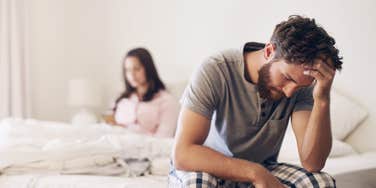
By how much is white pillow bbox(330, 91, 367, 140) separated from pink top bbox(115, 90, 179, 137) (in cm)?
92

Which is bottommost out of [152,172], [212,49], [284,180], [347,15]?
[152,172]

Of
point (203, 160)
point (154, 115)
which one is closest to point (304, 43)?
point (203, 160)

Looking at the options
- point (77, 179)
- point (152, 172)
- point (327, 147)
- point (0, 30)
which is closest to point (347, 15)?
point (327, 147)

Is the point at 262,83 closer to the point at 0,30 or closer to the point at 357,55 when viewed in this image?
the point at 357,55

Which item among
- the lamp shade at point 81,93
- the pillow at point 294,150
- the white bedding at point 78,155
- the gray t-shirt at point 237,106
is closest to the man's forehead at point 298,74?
the gray t-shirt at point 237,106

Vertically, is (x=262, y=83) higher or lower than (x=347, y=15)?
lower

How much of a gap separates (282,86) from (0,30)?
2585 millimetres

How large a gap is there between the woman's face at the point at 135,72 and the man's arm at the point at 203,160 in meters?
1.58

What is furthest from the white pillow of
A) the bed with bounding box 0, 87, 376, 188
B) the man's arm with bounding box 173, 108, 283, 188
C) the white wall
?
the man's arm with bounding box 173, 108, 283, 188

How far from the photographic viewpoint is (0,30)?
11.1 feet

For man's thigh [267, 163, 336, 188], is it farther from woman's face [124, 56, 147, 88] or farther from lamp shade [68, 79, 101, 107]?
lamp shade [68, 79, 101, 107]

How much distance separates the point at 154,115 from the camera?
287 centimetres

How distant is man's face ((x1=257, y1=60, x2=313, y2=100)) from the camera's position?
1.35 m

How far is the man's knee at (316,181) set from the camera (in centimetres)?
135
